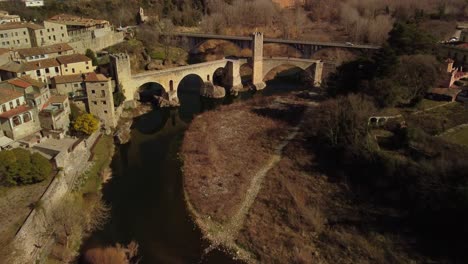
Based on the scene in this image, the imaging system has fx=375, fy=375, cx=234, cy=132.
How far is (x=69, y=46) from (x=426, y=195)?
108 feet

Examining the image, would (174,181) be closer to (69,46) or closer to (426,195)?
(426,195)

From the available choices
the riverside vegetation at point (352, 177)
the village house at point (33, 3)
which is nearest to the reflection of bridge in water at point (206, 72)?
the riverside vegetation at point (352, 177)

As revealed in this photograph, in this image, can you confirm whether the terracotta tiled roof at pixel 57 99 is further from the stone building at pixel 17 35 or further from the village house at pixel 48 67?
the stone building at pixel 17 35

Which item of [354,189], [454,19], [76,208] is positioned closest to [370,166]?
[354,189]

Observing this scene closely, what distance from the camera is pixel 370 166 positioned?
22.3 metres

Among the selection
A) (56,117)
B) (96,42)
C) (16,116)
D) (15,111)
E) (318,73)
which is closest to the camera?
(16,116)

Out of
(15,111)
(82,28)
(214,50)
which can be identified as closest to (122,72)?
(15,111)

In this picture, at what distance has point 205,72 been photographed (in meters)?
41.1

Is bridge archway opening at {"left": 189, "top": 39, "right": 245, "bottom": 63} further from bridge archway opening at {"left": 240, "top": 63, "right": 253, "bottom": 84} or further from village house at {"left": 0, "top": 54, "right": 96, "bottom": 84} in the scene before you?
village house at {"left": 0, "top": 54, "right": 96, "bottom": 84}

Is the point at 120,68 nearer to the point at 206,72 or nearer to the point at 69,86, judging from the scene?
the point at 69,86

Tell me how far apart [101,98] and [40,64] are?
6.46m

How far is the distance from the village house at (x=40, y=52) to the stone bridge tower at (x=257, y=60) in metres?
19.7

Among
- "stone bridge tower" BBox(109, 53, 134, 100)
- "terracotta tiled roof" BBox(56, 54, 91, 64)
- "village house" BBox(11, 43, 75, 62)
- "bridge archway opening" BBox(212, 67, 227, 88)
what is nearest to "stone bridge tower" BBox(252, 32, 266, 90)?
"bridge archway opening" BBox(212, 67, 227, 88)

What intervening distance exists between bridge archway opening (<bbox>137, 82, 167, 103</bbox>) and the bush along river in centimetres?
386
